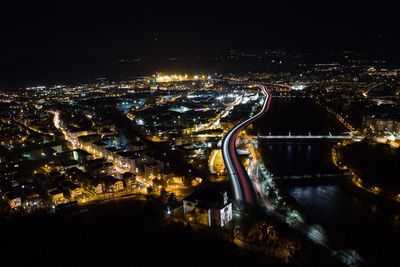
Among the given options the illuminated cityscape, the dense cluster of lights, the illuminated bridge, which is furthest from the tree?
the dense cluster of lights

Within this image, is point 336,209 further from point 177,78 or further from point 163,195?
point 177,78

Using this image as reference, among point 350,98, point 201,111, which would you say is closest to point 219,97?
point 201,111

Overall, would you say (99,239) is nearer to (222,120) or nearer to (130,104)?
(222,120)

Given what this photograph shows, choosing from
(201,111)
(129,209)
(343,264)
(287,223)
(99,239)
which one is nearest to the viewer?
(99,239)

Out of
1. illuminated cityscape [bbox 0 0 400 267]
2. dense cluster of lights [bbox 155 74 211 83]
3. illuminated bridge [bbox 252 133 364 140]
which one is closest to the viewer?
illuminated cityscape [bbox 0 0 400 267]

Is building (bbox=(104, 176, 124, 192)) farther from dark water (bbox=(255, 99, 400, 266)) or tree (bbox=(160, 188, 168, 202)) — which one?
dark water (bbox=(255, 99, 400, 266))

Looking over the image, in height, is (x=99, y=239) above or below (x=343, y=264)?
above

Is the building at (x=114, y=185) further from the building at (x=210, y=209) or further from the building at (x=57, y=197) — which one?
the building at (x=210, y=209)
